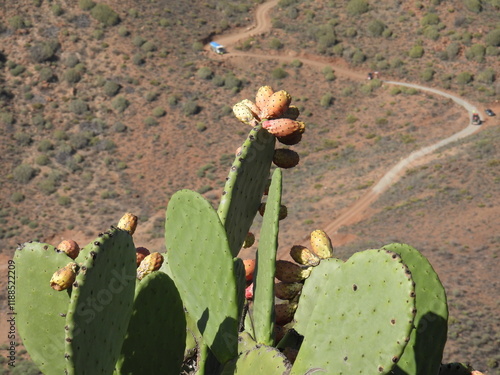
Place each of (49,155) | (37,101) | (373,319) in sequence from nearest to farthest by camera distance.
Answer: (373,319), (49,155), (37,101)

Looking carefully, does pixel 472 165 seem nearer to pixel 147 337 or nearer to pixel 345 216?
pixel 345 216

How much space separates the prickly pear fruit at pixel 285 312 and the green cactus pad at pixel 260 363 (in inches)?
47.4

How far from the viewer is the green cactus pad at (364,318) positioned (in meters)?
3.00

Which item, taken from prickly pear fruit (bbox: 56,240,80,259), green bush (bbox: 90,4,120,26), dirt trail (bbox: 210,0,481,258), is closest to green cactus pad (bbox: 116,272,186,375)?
prickly pear fruit (bbox: 56,240,80,259)

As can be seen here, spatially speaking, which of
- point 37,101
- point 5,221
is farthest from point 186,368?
point 37,101

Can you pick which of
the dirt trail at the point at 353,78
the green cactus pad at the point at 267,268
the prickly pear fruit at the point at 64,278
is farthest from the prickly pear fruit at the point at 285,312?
the dirt trail at the point at 353,78

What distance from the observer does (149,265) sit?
470 cm

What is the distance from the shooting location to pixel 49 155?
35938mm

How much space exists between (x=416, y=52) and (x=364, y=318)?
136 feet

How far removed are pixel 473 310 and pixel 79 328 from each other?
16545mm

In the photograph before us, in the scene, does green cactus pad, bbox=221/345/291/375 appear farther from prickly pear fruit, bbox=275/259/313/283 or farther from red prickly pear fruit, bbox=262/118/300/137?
red prickly pear fruit, bbox=262/118/300/137

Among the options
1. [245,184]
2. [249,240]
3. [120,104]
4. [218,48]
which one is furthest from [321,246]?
[218,48]

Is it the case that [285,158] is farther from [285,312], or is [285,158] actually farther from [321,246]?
[285,312]

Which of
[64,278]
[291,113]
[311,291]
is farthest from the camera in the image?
[311,291]
